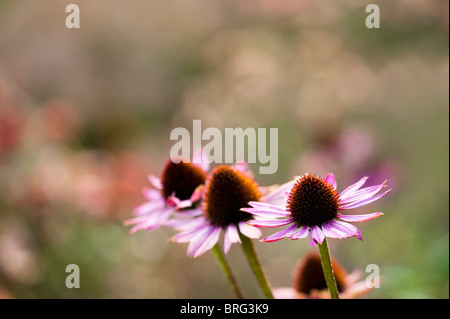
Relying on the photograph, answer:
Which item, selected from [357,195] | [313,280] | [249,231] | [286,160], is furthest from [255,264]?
[286,160]

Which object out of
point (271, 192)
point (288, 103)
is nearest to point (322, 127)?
point (288, 103)

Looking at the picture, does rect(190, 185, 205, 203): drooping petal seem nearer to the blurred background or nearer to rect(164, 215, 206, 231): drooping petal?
rect(164, 215, 206, 231): drooping petal

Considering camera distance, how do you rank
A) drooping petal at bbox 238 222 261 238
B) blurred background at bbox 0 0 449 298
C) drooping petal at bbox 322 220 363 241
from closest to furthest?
drooping petal at bbox 322 220 363 241 < drooping petal at bbox 238 222 261 238 < blurred background at bbox 0 0 449 298

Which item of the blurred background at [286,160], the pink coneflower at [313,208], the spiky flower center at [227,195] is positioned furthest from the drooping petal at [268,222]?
the blurred background at [286,160]

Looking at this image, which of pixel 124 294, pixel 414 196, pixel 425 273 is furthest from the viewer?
pixel 414 196

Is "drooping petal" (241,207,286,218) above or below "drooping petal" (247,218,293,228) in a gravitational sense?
above

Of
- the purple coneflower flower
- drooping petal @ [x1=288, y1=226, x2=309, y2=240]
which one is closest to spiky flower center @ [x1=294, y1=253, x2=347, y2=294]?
the purple coneflower flower

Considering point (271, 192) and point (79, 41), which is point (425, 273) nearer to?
point (271, 192)
